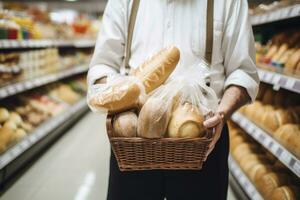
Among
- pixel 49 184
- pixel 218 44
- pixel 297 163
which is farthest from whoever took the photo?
pixel 49 184

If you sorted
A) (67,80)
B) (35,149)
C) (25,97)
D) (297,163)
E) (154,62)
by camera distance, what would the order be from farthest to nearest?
(67,80)
(25,97)
(35,149)
(297,163)
(154,62)

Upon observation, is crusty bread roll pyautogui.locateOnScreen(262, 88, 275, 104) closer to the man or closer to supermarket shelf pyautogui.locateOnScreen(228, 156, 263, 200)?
supermarket shelf pyautogui.locateOnScreen(228, 156, 263, 200)

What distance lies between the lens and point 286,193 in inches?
70.1

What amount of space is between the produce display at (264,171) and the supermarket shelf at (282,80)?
52cm

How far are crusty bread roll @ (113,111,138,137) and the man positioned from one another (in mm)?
253

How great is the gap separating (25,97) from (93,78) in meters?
2.63

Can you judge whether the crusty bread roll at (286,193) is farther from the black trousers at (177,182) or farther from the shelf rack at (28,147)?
the shelf rack at (28,147)

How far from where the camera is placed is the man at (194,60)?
1.12 meters

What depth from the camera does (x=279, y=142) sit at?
1918 millimetres

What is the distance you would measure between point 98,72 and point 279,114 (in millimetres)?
1454

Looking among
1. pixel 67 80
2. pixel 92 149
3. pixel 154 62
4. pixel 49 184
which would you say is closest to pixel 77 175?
pixel 49 184

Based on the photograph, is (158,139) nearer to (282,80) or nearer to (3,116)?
(282,80)

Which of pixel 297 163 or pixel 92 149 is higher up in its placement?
pixel 297 163

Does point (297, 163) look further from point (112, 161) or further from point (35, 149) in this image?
point (35, 149)
